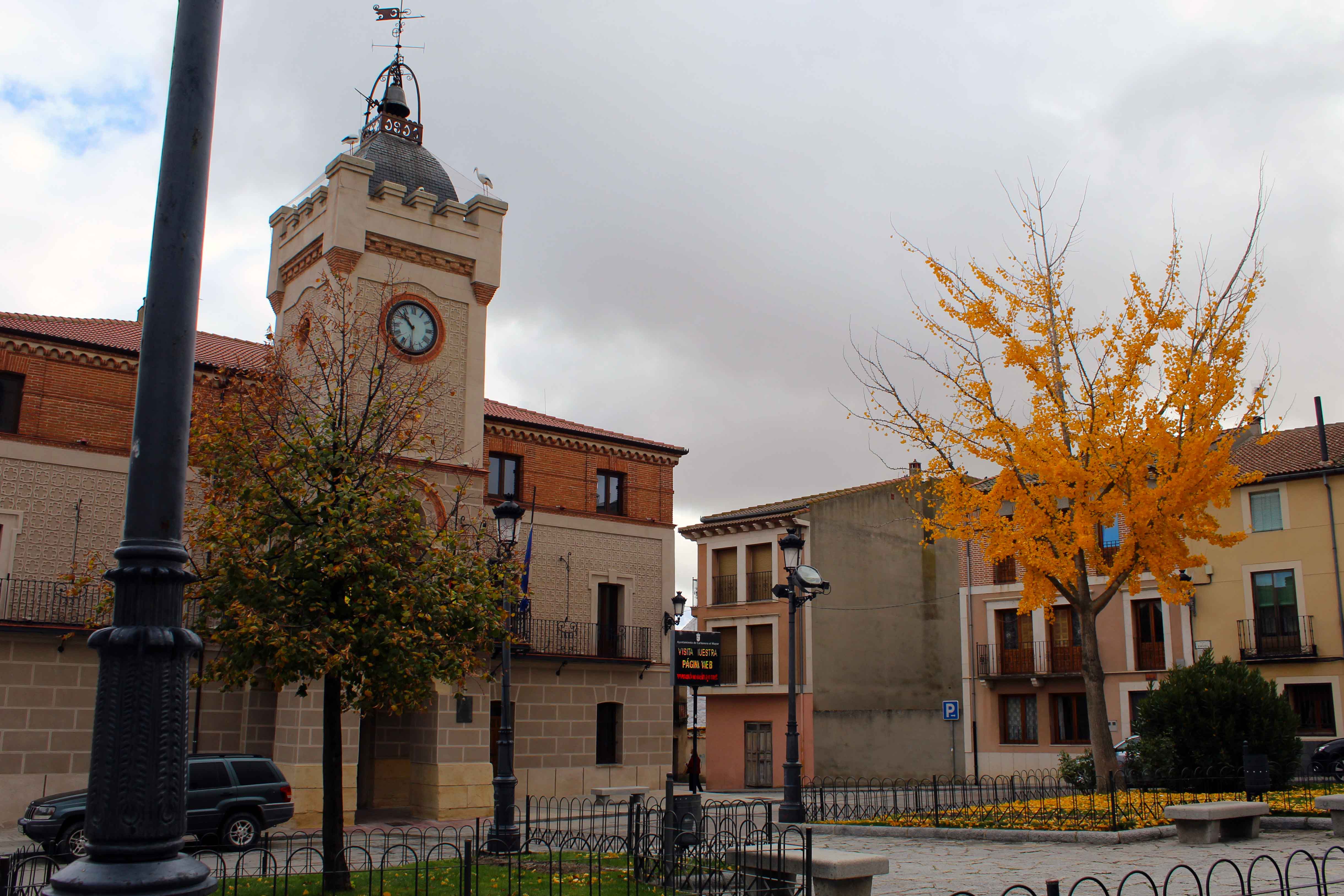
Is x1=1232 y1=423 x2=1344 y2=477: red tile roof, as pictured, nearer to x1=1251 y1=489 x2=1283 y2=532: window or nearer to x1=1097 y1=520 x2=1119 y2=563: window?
x1=1251 y1=489 x2=1283 y2=532: window

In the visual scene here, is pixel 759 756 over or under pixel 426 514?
under

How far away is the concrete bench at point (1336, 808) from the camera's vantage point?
13.6m

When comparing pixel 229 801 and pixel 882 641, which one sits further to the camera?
pixel 882 641

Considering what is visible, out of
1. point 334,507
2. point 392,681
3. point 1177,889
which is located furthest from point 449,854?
point 1177,889

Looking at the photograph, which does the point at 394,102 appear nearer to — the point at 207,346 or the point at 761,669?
the point at 207,346

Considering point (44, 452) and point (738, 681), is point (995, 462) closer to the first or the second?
point (44, 452)

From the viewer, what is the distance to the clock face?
2470 cm

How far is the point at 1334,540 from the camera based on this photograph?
96.0 ft

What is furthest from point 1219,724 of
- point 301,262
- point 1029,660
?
point 301,262

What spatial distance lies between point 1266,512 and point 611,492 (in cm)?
1880

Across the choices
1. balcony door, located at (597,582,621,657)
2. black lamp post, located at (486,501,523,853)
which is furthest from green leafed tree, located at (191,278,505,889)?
balcony door, located at (597,582,621,657)

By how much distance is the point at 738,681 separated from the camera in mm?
38375

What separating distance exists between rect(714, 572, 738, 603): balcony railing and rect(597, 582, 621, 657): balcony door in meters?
10.2

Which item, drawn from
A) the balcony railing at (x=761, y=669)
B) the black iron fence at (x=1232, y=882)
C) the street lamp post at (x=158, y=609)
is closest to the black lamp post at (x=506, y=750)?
the black iron fence at (x=1232, y=882)
